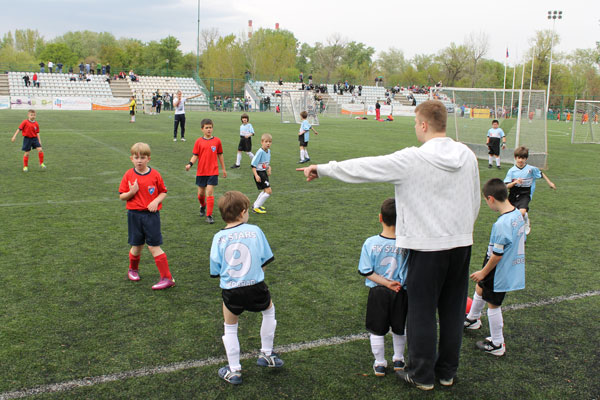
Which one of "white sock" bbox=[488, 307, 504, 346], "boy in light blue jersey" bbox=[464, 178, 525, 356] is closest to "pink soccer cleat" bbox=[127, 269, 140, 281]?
"boy in light blue jersey" bbox=[464, 178, 525, 356]

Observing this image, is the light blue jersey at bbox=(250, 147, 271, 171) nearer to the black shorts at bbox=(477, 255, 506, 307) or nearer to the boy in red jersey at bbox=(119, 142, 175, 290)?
the boy in red jersey at bbox=(119, 142, 175, 290)

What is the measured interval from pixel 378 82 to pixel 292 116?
40.2 metres

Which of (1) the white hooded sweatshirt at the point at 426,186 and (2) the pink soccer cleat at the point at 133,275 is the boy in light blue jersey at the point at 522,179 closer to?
(1) the white hooded sweatshirt at the point at 426,186

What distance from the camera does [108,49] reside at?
325ft

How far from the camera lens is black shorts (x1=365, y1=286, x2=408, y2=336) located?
3.74 metres

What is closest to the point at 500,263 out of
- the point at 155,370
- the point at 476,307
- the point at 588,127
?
the point at 476,307

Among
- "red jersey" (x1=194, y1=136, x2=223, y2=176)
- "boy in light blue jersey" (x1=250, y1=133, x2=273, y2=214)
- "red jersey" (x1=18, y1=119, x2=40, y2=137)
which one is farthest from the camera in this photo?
"red jersey" (x1=18, y1=119, x2=40, y2=137)

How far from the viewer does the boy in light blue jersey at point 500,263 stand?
4.18m

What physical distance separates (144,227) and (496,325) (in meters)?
3.79

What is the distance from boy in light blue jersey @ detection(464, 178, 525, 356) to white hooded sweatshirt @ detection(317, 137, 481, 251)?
898 millimetres

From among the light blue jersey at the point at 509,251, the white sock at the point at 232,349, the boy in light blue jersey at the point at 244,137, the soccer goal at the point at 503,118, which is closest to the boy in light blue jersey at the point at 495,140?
the soccer goal at the point at 503,118

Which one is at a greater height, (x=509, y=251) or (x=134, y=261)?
(x=509, y=251)

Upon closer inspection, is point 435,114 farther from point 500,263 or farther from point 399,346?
point 399,346

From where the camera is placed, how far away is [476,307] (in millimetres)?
4789
